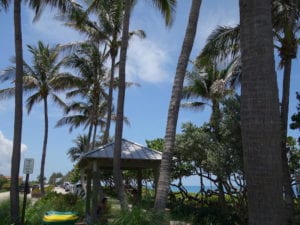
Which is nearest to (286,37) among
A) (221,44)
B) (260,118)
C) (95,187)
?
(221,44)

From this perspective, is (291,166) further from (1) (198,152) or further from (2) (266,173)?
(2) (266,173)

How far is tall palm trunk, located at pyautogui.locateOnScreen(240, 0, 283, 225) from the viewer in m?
4.83

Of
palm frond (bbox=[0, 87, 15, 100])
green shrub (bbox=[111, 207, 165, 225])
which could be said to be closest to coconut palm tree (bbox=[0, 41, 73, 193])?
palm frond (bbox=[0, 87, 15, 100])

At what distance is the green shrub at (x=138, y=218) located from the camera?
811 cm

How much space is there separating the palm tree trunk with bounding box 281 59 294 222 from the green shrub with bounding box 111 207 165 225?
8.15 meters

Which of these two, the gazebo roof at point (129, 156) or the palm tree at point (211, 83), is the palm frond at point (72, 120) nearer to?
the palm tree at point (211, 83)

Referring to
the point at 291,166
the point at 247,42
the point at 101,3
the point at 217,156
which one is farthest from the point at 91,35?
the point at 247,42

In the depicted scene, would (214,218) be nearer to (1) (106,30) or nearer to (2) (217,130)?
(2) (217,130)

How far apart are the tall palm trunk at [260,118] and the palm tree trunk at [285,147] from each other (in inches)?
426

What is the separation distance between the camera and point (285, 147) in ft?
Answer: 51.0

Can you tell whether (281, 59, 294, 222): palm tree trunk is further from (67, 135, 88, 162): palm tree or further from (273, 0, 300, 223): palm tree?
(67, 135, 88, 162): palm tree

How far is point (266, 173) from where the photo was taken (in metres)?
4.83

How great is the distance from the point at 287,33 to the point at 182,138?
677 centimetres

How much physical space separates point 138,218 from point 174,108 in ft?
11.2
